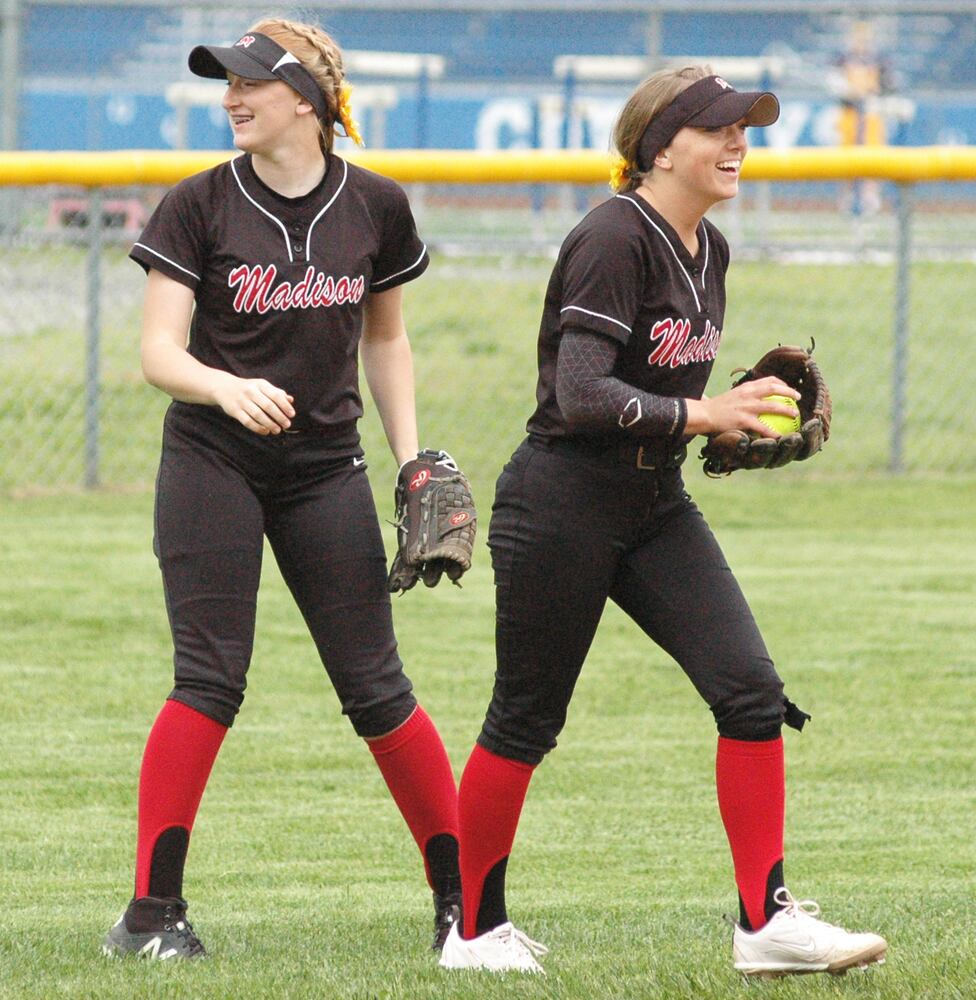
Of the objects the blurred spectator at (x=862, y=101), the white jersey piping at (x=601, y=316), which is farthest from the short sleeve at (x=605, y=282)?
the blurred spectator at (x=862, y=101)

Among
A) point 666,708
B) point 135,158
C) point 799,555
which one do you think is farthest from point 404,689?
point 135,158

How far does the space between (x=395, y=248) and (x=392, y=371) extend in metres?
0.26

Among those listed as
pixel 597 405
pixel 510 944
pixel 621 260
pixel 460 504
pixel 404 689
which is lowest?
pixel 510 944

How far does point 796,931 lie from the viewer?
334 centimetres

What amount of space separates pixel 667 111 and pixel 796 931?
1.53 meters

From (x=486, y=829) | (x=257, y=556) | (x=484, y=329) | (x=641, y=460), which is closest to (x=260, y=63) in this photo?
(x=257, y=556)

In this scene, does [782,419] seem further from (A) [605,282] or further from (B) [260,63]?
(B) [260,63]

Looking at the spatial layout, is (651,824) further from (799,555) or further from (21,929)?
(799,555)

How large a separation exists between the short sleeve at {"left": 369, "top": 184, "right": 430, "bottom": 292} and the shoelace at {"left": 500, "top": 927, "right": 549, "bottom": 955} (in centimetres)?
133

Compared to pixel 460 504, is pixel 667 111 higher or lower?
higher

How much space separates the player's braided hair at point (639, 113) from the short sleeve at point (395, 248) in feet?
1.59

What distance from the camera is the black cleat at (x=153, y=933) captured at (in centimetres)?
354

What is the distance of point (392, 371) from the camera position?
12.8 ft

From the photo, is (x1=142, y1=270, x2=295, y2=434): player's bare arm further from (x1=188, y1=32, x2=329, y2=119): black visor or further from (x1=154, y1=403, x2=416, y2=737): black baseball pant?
(x1=188, y1=32, x2=329, y2=119): black visor
